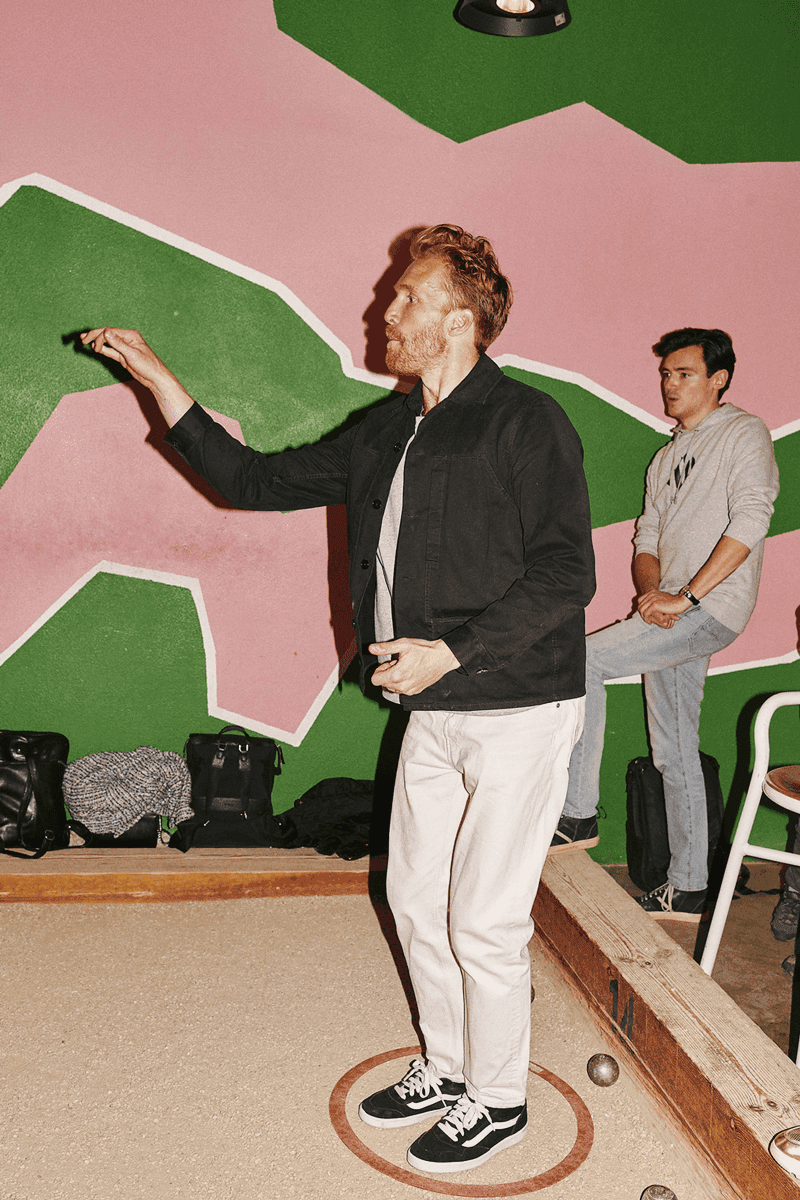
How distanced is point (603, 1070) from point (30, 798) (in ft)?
7.16

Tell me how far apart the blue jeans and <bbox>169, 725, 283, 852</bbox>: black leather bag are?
1.13 m

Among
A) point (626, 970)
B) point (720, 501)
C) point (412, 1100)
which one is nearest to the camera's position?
point (412, 1100)

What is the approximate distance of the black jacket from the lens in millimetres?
1837

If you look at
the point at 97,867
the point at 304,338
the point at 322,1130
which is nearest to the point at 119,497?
the point at 304,338

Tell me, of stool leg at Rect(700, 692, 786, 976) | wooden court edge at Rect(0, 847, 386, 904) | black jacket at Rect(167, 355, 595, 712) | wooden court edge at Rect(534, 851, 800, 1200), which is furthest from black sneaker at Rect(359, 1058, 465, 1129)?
wooden court edge at Rect(0, 847, 386, 904)

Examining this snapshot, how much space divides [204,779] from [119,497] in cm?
113

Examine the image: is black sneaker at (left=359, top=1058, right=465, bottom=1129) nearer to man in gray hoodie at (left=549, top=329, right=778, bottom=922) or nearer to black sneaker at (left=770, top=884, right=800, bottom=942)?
man in gray hoodie at (left=549, top=329, right=778, bottom=922)

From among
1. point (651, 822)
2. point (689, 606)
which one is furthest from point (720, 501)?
point (651, 822)

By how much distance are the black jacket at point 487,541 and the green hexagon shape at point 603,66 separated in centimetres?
213

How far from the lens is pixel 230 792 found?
11.9ft

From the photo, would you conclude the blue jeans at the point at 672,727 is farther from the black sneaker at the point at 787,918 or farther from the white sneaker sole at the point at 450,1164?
the white sneaker sole at the point at 450,1164

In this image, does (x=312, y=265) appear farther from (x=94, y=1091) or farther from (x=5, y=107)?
(x=94, y=1091)

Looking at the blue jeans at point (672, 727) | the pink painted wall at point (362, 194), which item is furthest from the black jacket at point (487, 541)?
the pink painted wall at point (362, 194)

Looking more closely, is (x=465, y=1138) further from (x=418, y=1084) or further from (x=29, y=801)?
(x=29, y=801)
